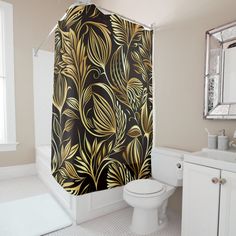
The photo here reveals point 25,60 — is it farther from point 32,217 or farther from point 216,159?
point 216,159

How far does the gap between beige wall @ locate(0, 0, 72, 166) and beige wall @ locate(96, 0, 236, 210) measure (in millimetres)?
1759

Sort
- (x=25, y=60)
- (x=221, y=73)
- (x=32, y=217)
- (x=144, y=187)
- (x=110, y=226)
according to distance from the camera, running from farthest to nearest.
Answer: (x=25, y=60), (x=32, y=217), (x=110, y=226), (x=144, y=187), (x=221, y=73)

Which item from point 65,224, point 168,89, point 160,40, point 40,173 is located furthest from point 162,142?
point 40,173

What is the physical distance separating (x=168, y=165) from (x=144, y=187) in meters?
0.32

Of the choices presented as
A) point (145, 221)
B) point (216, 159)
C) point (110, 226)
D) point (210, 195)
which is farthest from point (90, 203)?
point (216, 159)

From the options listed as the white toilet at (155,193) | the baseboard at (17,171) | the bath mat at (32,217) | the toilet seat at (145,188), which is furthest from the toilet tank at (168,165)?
the baseboard at (17,171)

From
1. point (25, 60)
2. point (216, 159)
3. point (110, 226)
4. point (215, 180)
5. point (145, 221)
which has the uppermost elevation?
point (25, 60)

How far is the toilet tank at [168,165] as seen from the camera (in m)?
1.77

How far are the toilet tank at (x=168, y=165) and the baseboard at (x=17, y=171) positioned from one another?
7.22 ft

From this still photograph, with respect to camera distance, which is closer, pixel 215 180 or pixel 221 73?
pixel 215 180

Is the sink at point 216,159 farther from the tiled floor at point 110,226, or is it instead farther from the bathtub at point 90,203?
the bathtub at point 90,203

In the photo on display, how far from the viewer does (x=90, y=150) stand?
173 centimetres

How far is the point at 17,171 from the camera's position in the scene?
314cm

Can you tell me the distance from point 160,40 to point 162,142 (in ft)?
3.77
